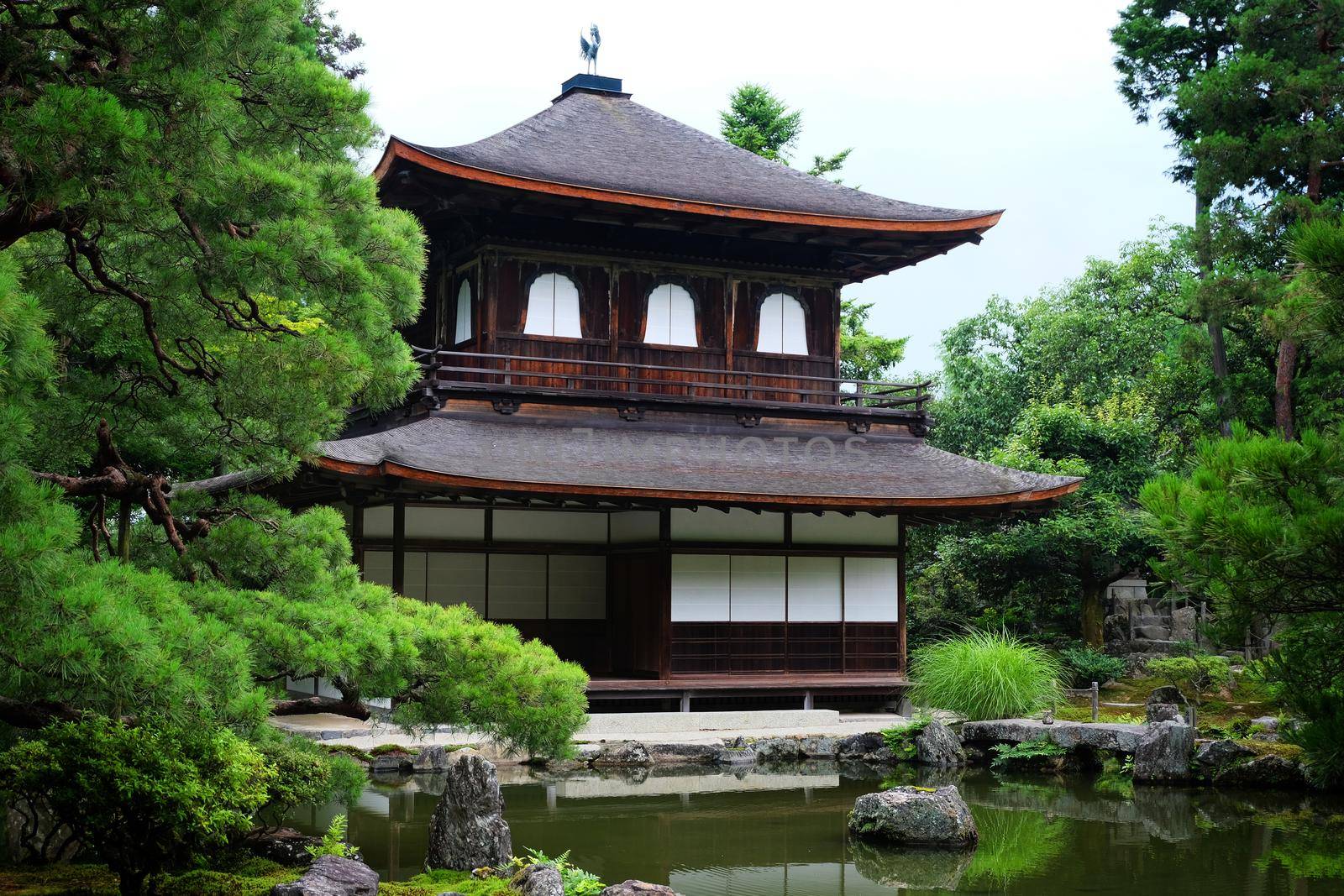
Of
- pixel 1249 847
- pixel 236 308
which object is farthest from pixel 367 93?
pixel 1249 847

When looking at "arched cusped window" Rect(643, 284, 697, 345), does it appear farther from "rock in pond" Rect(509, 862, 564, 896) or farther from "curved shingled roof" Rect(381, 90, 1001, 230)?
"rock in pond" Rect(509, 862, 564, 896)

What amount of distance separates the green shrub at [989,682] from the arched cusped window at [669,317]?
5.66 m

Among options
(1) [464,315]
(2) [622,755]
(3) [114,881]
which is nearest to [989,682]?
(2) [622,755]

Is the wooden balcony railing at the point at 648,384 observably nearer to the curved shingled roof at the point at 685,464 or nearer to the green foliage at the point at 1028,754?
the curved shingled roof at the point at 685,464

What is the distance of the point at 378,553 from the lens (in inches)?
675

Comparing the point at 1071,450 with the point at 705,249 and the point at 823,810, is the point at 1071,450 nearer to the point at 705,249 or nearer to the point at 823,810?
the point at 705,249

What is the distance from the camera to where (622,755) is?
14523mm

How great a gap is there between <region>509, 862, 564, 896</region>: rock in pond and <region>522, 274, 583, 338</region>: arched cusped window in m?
11.0

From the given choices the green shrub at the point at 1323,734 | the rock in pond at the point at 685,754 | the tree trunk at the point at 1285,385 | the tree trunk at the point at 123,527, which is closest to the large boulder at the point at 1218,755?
the rock in pond at the point at 685,754

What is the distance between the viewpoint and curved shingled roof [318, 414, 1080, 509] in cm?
1517

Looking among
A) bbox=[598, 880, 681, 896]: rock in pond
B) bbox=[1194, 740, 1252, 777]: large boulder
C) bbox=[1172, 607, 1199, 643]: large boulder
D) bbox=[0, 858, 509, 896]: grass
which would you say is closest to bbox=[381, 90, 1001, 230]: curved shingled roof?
bbox=[1194, 740, 1252, 777]: large boulder

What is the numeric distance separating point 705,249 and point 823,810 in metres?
9.35

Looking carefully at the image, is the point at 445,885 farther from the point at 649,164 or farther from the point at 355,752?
the point at 649,164

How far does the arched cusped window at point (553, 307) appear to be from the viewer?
59.6 ft
